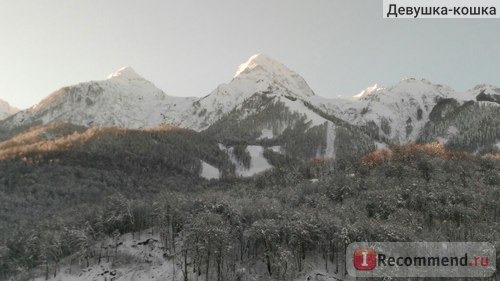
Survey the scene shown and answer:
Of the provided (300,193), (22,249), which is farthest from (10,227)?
(300,193)

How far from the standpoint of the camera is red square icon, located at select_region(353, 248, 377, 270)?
8212cm

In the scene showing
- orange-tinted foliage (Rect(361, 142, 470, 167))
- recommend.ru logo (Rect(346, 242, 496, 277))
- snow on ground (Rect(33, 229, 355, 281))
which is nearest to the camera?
recommend.ru logo (Rect(346, 242, 496, 277))

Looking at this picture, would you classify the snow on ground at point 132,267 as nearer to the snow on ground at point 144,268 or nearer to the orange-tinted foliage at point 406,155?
the snow on ground at point 144,268

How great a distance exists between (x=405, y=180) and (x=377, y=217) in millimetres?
40156

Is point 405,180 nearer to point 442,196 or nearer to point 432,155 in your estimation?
point 442,196

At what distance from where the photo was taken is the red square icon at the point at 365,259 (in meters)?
82.1

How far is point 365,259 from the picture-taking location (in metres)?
84.0

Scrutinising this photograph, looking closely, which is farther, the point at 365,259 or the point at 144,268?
the point at 144,268

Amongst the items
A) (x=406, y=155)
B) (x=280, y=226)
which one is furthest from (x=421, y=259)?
(x=406, y=155)

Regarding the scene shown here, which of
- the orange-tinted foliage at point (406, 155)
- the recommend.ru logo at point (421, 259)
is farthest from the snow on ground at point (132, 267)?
the orange-tinted foliage at point (406, 155)

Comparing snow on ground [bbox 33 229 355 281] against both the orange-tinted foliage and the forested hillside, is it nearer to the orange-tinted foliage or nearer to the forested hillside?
the forested hillside

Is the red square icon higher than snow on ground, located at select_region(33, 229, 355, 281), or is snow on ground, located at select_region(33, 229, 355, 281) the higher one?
the red square icon

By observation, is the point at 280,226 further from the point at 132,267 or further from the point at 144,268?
the point at 132,267

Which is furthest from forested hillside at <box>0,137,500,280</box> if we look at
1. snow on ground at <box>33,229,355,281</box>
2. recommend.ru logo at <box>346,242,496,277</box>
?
recommend.ru logo at <box>346,242,496,277</box>
